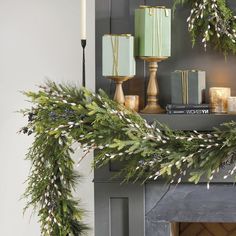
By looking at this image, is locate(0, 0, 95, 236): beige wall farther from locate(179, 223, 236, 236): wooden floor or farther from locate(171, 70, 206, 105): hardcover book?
locate(171, 70, 206, 105): hardcover book

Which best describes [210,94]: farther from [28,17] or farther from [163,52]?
[28,17]

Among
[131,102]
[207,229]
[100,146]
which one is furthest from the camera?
[207,229]

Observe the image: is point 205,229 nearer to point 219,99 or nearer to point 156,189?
point 156,189

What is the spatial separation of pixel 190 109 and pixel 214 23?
0.31 m

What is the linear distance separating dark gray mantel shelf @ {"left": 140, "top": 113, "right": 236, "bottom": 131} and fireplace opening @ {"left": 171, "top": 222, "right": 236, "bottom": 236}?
63 cm

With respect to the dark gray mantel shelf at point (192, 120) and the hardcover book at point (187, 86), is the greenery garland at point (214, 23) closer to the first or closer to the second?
the hardcover book at point (187, 86)

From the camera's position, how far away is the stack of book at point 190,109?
2170 millimetres

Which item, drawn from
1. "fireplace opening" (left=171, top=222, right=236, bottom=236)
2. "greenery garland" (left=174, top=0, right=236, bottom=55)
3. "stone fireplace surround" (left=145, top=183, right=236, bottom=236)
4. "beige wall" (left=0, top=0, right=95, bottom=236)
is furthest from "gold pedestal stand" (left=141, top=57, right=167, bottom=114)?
"fireplace opening" (left=171, top=222, right=236, bottom=236)

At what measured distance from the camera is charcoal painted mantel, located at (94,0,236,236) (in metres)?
2.21

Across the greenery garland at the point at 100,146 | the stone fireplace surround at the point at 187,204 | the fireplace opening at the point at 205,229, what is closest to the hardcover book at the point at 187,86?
the greenery garland at the point at 100,146

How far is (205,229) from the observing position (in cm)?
265

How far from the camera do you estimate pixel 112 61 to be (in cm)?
216

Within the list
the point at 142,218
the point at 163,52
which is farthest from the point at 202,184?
the point at 163,52

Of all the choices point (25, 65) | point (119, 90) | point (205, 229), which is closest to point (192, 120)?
point (119, 90)
